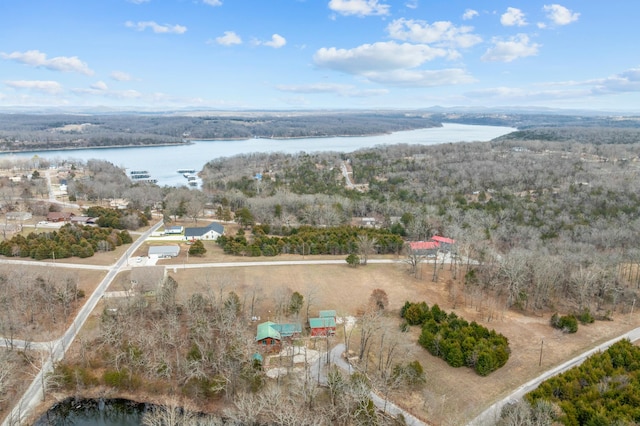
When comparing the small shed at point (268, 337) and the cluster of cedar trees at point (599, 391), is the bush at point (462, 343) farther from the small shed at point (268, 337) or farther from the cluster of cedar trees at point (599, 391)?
the small shed at point (268, 337)

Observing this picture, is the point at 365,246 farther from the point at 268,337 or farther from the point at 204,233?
the point at 204,233

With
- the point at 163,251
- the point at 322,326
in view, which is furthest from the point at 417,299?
the point at 163,251

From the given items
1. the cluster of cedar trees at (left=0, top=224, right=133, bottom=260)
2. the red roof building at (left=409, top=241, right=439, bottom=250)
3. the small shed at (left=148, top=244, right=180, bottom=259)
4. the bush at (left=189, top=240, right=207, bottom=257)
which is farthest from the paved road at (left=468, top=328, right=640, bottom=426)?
the cluster of cedar trees at (left=0, top=224, right=133, bottom=260)

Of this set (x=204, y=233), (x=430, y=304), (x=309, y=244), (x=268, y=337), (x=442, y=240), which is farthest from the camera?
(x=204, y=233)

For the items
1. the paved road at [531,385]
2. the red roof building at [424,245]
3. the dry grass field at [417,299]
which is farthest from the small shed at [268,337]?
the red roof building at [424,245]

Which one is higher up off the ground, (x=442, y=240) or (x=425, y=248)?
(x=425, y=248)

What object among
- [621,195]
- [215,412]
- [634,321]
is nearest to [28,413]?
[215,412]

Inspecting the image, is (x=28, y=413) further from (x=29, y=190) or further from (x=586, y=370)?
(x=29, y=190)
